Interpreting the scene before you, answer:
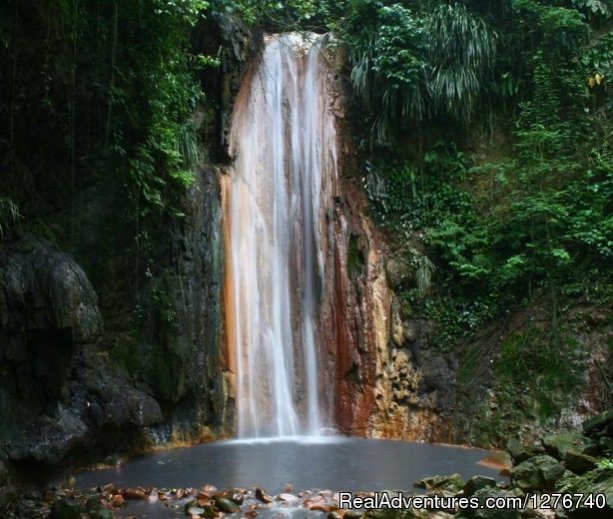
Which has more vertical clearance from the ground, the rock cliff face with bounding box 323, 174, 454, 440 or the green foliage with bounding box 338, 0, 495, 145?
the green foliage with bounding box 338, 0, 495, 145

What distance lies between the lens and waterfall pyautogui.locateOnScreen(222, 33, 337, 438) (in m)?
12.5

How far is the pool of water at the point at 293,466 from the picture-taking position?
8.38 meters

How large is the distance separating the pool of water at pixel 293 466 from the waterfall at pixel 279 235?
1236mm

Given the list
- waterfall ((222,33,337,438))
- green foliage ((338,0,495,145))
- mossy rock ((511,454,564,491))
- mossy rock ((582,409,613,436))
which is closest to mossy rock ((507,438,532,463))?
mossy rock ((582,409,613,436))

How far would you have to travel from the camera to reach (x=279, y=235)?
1346cm

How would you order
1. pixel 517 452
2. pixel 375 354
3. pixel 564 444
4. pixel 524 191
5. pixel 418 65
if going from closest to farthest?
pixel 564 444
pixel 517 452
pixel 375 354
pixel 524 191
pixel 418 65

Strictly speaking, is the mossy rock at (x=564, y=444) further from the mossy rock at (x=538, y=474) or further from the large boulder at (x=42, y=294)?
the large boulder at (x=42, y=294)

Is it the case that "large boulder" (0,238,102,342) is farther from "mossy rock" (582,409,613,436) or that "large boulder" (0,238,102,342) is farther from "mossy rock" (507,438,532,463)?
"mossy rock" (582,409,613,436)

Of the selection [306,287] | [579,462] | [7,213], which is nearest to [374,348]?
[306,287]

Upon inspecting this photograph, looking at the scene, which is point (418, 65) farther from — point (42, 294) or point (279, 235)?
point (42, 294)

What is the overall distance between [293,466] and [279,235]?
5144mm

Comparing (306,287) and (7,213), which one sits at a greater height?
(7,213)

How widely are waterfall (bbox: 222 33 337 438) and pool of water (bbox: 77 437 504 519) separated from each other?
1.24 metres

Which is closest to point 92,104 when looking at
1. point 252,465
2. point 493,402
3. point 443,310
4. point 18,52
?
point 18,52
